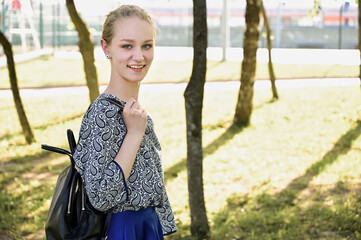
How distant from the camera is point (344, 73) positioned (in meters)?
18.0

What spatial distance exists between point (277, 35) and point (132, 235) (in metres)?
33.0

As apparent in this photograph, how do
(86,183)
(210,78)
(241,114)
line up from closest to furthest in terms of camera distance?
(86,183), (241,114), (210,78)

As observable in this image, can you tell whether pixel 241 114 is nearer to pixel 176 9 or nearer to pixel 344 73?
pixel 344 73

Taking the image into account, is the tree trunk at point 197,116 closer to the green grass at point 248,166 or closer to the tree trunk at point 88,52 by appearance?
the green grass at point 248,166

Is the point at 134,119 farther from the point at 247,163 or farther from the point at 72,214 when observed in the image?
the point at 247,163

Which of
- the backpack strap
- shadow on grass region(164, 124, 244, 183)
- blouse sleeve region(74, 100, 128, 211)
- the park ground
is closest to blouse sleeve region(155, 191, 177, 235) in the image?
blouse sleeve region(74, 100, 128, 211)

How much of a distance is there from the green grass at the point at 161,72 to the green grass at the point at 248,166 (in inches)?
167

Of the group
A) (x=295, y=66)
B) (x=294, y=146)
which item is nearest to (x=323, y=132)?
(x=294, y=146)

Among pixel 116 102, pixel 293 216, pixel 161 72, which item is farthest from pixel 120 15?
pixel 161 72

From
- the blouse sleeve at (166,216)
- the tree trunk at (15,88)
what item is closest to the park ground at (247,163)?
the tree trunk at (15,88)

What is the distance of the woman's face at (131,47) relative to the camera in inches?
76.5

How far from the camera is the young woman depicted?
1.82 m

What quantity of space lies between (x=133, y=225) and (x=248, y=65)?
25.5 feet

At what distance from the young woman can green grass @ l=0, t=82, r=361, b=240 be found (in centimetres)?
292
